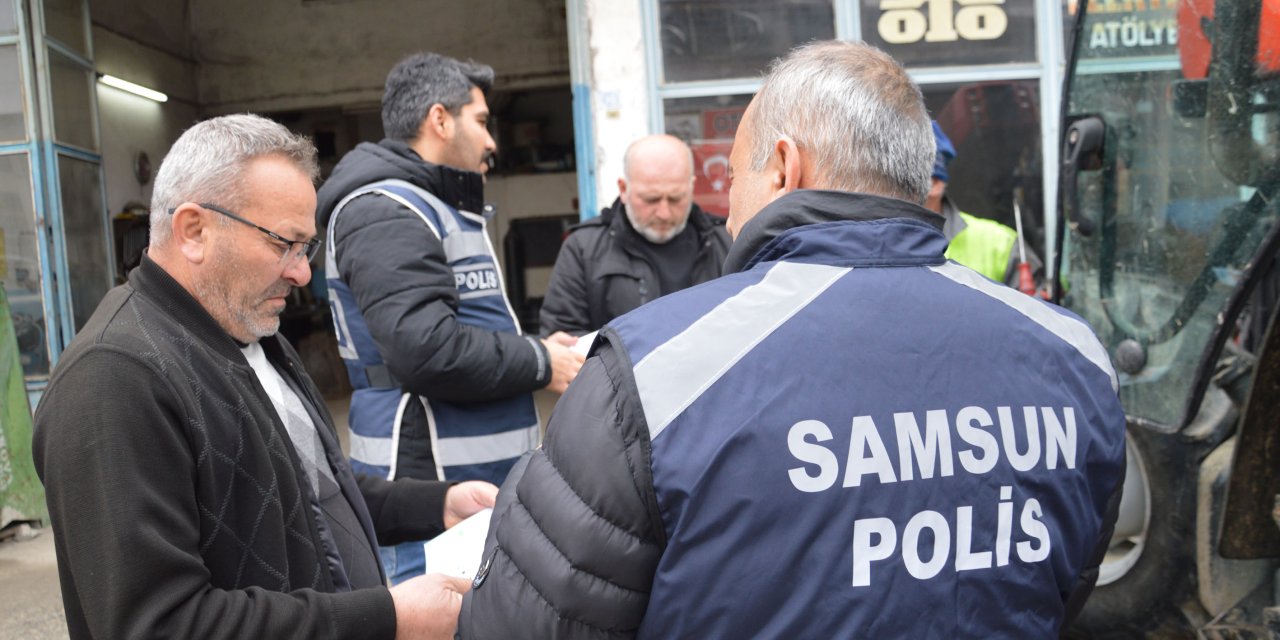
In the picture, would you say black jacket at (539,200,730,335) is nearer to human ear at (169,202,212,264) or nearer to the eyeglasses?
the eyeglasses

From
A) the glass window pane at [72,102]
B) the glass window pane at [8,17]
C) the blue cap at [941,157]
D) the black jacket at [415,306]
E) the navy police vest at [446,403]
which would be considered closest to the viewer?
the black jacket at [415,306]

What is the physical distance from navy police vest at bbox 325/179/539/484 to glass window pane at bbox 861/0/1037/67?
3805 millimetres

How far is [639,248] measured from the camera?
3.81 m

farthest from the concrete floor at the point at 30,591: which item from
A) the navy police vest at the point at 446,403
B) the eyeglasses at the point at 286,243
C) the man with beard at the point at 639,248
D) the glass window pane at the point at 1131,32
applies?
the glass window pane at the point at 1131,32

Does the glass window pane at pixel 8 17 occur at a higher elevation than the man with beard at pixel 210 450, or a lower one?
higher

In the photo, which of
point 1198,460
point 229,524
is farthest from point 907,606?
point 1198,460

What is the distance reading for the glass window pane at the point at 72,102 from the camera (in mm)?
7574

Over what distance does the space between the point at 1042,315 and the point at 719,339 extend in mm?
462

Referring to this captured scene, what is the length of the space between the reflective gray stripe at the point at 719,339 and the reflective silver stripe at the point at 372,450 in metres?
1.89

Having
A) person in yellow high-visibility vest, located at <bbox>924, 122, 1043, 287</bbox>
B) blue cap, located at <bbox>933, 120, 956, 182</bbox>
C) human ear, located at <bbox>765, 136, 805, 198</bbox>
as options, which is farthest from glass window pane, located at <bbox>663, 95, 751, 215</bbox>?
human ear, located at <bbox>765, 136, 805, 198</bbox>

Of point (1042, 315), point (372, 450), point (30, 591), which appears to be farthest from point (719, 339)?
point (30, 591)

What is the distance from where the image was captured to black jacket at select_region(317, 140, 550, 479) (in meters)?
2.77

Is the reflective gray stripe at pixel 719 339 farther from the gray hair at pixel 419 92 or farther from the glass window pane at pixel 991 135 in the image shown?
the glass window pane at pixel 991 135

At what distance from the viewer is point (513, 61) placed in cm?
1092
